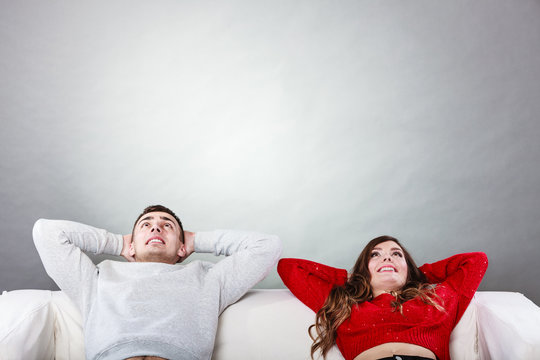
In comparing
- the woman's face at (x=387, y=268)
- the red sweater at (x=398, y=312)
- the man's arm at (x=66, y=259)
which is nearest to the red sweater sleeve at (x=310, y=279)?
the red sweater at (x=398, y=312)

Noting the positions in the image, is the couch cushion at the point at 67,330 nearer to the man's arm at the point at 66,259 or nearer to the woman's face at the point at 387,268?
the man's arm at the point at 66,259

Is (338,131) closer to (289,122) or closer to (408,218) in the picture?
(289,122)

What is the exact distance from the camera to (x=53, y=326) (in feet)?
5.55

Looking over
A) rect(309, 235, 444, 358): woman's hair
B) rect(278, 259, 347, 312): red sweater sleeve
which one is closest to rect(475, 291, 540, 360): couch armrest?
rect(309, 235, 444, 358): woman's hair

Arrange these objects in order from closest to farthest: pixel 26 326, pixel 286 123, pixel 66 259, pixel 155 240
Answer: pixel 26 326 < pixel 66 259 < pixel 155 240 < pixel 286 123

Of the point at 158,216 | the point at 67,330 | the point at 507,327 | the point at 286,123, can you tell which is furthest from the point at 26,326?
the point at 507,327

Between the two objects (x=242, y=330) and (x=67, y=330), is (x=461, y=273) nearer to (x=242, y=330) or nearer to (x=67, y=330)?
(x=242, y=330)

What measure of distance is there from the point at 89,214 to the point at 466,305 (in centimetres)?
179

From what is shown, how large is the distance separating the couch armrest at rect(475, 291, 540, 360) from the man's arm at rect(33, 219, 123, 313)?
1.45 metres

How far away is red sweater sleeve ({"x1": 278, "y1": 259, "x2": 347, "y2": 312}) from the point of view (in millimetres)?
1786

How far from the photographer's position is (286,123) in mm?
2441

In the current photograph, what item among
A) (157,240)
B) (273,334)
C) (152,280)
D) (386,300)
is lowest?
(273,334)

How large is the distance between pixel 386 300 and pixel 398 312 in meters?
0.07

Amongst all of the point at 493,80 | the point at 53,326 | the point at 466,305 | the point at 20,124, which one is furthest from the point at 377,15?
the point at 53,326
